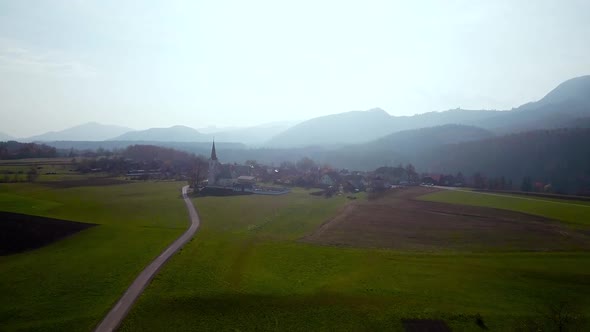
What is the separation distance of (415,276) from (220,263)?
12.4m

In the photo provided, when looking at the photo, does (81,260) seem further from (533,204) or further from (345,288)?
(533,204)

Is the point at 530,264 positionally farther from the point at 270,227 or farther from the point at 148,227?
the point at 148,227

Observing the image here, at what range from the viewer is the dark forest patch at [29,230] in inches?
1090

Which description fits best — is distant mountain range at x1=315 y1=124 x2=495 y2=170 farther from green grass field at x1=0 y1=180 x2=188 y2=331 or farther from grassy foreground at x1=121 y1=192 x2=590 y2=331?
grassy foreground at x1=121 y1=192 x2=590 y2=331

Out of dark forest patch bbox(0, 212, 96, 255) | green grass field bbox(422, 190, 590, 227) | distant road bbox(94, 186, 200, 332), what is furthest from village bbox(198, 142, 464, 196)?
distant road bbox(94, 186, 200, 332)

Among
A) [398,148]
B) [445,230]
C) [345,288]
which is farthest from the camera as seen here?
[398,148]

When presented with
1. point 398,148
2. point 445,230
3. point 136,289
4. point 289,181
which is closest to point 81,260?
point 136,289

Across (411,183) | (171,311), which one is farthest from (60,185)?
(411,183)

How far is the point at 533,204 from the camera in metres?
48.1

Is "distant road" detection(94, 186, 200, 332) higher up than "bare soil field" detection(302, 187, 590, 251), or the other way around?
"bare soil field" detection(302, 187, 590, 251)

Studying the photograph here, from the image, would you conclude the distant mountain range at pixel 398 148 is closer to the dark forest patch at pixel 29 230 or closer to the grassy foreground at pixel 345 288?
the grassy foreground at pixel 345 288

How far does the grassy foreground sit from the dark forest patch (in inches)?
449

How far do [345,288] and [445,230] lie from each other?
18.2m

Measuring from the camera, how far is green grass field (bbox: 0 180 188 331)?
1789cm
